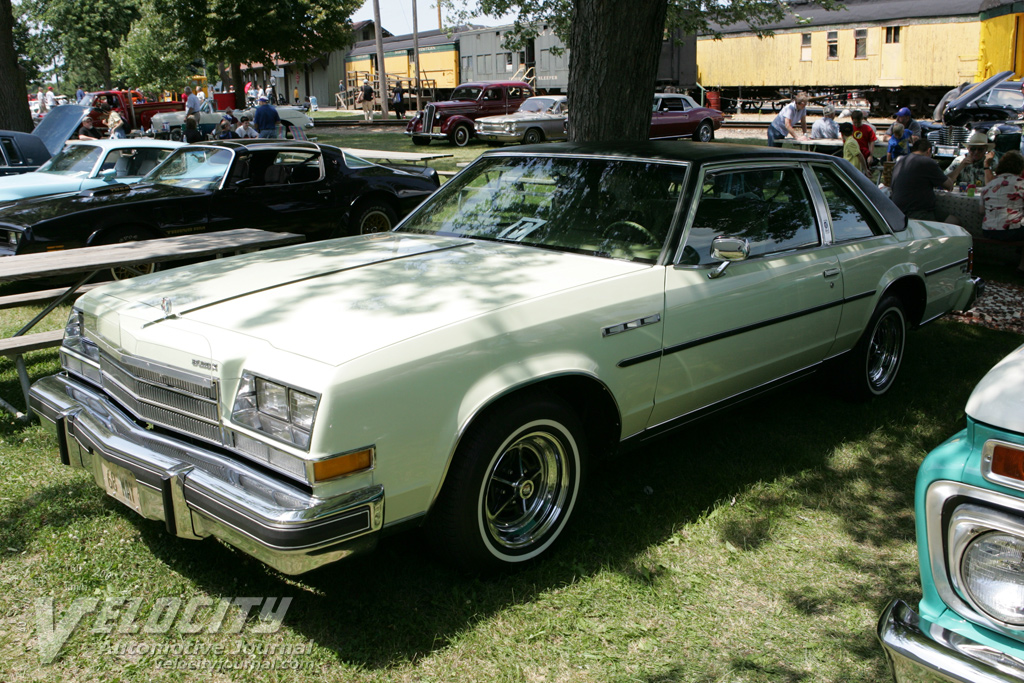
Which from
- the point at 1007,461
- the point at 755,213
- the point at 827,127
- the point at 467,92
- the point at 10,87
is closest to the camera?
the point at 1007,461

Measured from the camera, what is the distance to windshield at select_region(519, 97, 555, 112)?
2370 centimetres

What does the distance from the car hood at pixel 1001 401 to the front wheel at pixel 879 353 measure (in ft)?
9.48

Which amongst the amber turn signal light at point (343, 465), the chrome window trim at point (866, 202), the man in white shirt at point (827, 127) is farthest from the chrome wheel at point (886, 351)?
the man in white shirt at point (827, 127)

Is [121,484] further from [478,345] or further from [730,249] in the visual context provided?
[730,249]

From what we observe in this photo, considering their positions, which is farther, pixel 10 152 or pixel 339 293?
pixel 10 152

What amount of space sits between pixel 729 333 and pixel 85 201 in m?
6.08

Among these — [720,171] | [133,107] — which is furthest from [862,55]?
[720,171]

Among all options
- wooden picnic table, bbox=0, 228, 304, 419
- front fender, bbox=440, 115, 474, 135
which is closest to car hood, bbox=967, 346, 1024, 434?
wooden picnic table, bbox=0, 228, 304, 419

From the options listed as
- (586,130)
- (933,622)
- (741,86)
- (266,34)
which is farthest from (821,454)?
(741,86)

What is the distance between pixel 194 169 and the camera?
8.36m

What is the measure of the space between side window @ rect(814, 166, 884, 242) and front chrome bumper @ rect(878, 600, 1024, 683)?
2915mm

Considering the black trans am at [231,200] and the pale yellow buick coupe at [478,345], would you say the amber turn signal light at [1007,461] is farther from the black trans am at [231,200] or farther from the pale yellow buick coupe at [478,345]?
the black trans am at [231,200]

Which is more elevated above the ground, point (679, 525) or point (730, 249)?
point (730, 249)

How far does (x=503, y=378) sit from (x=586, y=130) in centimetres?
390
